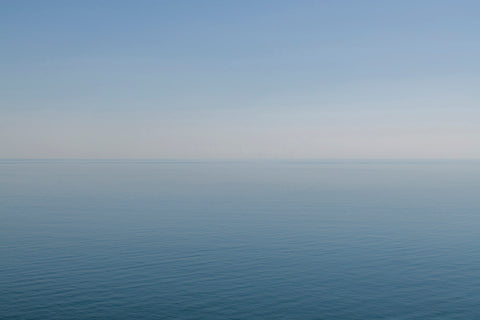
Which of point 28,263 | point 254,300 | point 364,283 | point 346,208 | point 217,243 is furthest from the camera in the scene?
point 346,208

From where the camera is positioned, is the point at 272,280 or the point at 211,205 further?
the point at 211,205

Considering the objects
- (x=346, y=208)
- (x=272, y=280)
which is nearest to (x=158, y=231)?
(x=272, y=280)

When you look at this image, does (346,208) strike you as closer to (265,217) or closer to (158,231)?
(265,217)

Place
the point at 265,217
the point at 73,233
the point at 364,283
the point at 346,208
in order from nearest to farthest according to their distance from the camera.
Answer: the point at 364,283 → the point at 73,233 → the point at 265,217 → the point at 346,208

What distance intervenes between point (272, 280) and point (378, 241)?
30.9 m

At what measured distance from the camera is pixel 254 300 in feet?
152

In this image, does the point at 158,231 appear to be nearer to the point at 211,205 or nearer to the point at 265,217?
the point at 265,217

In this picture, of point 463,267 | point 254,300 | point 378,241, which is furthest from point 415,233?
point 254,300

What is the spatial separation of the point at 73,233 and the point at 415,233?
6636 cm

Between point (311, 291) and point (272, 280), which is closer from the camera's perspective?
point (311, 291)

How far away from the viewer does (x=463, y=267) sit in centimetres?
5856

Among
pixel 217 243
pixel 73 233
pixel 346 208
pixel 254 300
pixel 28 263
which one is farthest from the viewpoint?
pixel 346 208

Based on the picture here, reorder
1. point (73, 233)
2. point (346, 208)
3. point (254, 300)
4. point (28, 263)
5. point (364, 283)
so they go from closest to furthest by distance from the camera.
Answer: point (254, 300) < point (364, 283) < point (28, 263) < point (73, 233) < point (346, 208)

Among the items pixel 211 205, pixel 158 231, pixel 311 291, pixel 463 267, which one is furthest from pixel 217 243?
pixel 211 205
